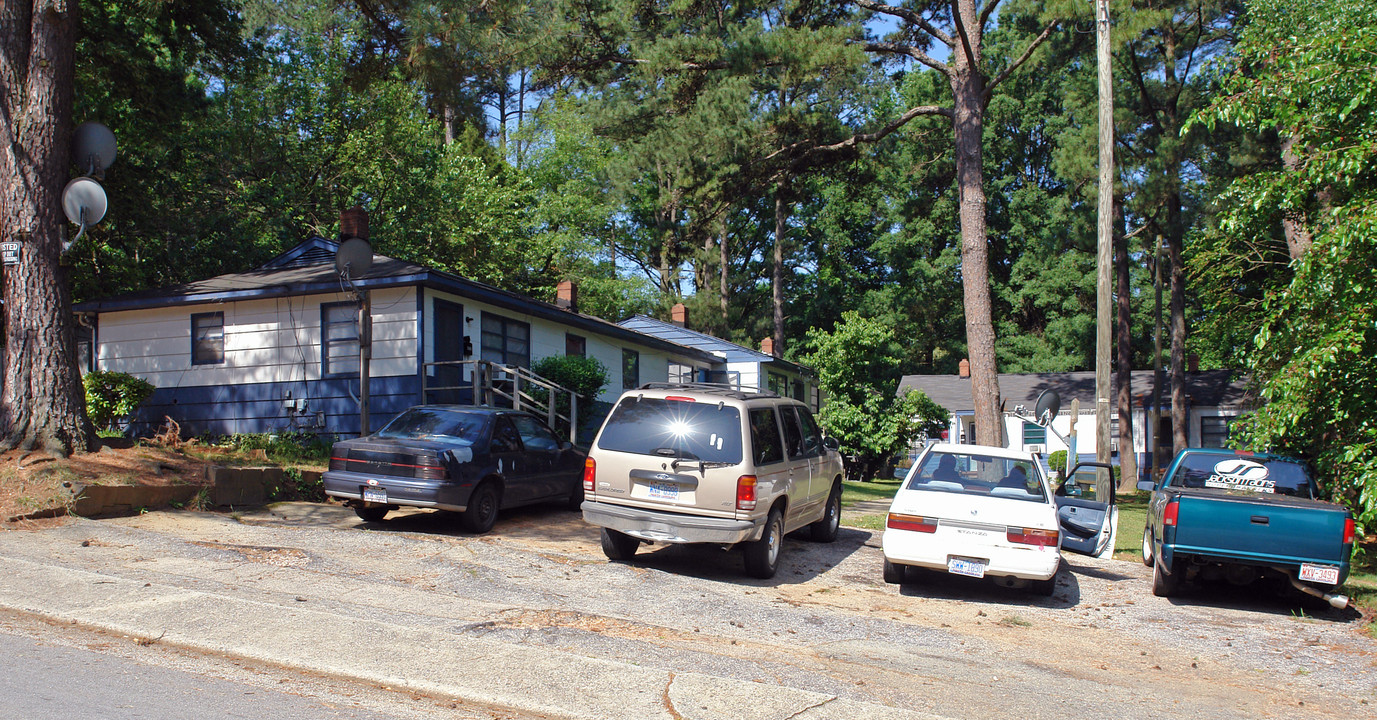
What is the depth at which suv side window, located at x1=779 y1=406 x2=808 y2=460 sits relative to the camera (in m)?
→ 10.1

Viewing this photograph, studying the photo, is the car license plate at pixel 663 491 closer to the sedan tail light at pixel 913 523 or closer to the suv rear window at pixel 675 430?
the suv rear window at pixel 675 430

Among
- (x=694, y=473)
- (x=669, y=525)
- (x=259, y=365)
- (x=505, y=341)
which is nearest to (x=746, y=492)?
(x=694, y=473)

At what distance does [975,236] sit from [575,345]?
31.5 feet

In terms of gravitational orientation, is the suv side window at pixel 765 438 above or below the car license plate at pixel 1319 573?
above

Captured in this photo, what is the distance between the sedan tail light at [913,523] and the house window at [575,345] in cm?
1263

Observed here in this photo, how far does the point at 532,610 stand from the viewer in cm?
726

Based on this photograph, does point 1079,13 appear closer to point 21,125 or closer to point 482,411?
point 482,411

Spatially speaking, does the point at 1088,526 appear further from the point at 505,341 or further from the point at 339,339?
the point at 339,339

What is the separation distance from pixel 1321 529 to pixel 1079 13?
1008 cm

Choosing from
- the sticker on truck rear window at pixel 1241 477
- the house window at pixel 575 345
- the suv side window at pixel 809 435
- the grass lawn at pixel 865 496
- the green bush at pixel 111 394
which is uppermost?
the house window at pixel 575 345

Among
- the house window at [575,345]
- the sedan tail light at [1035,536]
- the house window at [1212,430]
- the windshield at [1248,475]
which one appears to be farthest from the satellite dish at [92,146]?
the house window at [1212,430]

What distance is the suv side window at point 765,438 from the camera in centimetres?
906

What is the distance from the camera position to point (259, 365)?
677 inches

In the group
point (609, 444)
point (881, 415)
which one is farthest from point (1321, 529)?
point (881, 415)
